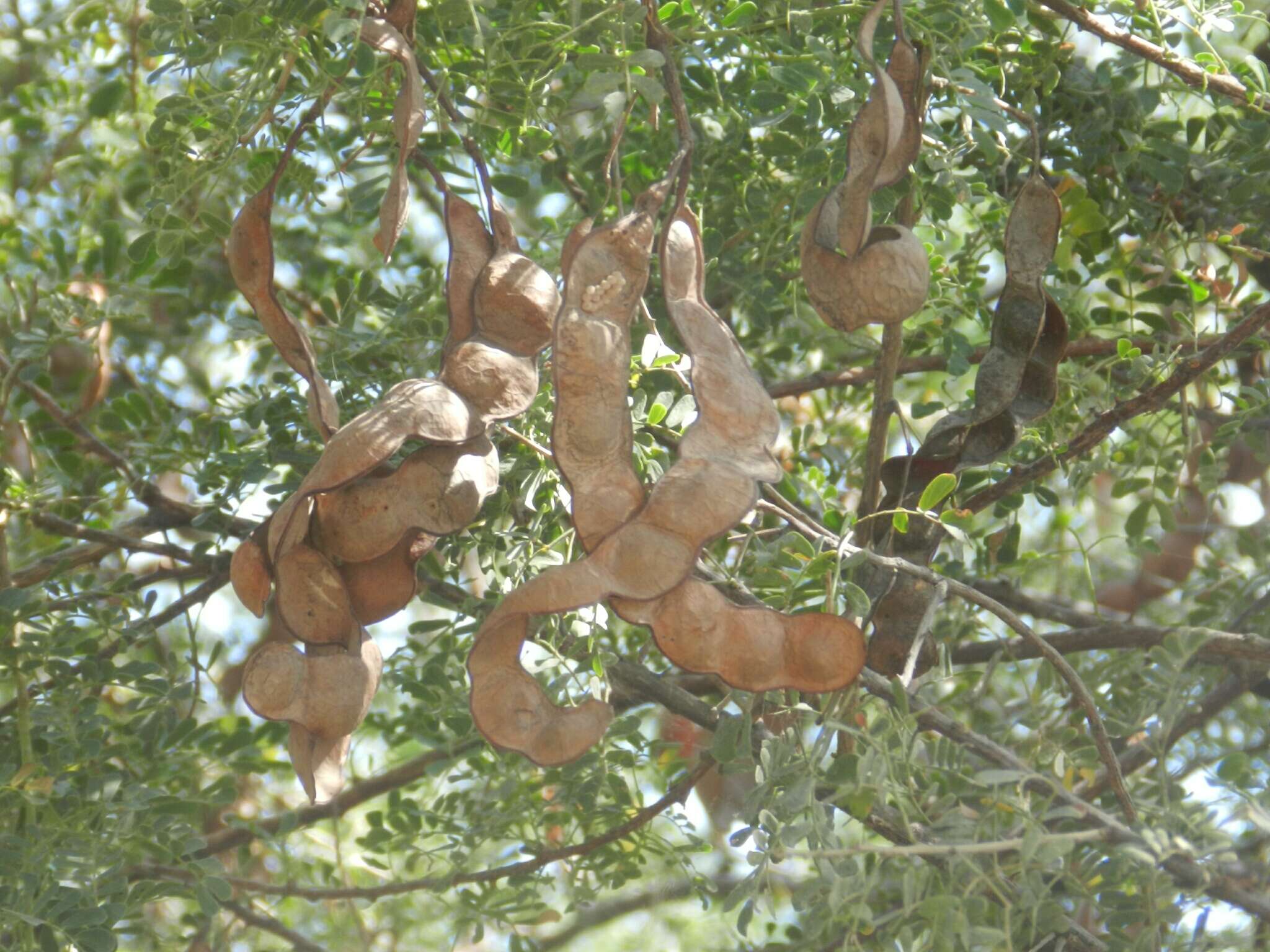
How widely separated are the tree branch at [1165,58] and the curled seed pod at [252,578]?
0.63m

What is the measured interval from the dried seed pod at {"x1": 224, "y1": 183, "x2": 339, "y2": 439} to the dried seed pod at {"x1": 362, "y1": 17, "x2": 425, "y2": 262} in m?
0.08

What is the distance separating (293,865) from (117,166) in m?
0.83

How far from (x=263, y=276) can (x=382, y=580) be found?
20 centimetres

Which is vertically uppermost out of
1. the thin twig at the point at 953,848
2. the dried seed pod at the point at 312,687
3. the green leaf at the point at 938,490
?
the green leaf at the point at 938,490

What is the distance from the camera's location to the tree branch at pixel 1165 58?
951 millimetres

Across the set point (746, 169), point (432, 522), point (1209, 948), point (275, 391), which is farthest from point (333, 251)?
point (1209, 948)

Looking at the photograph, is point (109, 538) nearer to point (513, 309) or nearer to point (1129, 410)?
point (513, 309)

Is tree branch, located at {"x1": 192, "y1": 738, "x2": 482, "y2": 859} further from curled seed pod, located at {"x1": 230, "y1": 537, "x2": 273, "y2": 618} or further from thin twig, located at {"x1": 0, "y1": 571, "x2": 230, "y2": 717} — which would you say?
curled seed pod, located at {"x1": 230, "y1": 537, "x2": 273, "y2": 618}

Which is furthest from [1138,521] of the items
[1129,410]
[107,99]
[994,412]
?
[107,99]

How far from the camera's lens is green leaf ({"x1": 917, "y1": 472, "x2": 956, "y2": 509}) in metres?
0.83

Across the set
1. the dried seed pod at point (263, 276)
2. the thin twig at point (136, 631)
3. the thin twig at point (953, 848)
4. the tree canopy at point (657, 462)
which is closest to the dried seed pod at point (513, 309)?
the tree canopy at point (657, 462)

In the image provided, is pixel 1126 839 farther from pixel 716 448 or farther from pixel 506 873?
pixel 506 873

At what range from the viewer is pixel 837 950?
100 cm

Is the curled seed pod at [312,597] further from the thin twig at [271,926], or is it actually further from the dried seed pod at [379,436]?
the thin twig at [271,926]
